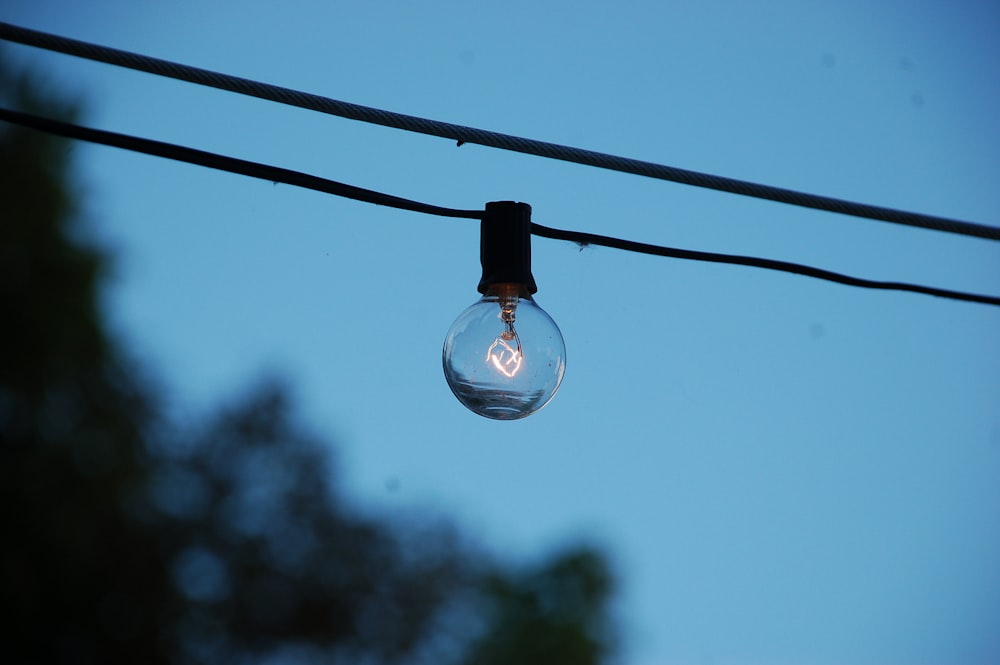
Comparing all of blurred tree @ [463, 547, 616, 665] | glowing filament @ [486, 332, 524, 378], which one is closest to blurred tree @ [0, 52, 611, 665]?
glowing filament @ [486, 332, 524, 378]

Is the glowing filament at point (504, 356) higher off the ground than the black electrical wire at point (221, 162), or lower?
lower

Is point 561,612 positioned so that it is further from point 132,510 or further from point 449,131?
point 449,131

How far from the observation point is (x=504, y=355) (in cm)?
229

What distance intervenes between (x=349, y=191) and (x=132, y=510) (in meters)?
18.4

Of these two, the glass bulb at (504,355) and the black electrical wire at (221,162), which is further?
the glass bulb at (504,355)

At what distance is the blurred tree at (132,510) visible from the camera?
18.6 metres

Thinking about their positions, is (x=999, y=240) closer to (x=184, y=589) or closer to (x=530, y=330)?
(x=530, y=330)

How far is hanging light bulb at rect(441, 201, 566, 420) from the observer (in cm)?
229

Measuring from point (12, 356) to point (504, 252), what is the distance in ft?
62.4

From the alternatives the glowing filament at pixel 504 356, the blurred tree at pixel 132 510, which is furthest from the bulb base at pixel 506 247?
the blurred tree at pixel 132 510

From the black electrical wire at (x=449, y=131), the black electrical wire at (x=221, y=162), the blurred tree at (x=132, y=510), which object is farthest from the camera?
the blurred tree at (x=132, y=510)

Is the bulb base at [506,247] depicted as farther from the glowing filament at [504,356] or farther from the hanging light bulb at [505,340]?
the glowing filament at [504,356]

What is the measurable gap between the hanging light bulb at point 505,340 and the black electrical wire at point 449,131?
236 mm

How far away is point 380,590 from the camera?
23188mm
